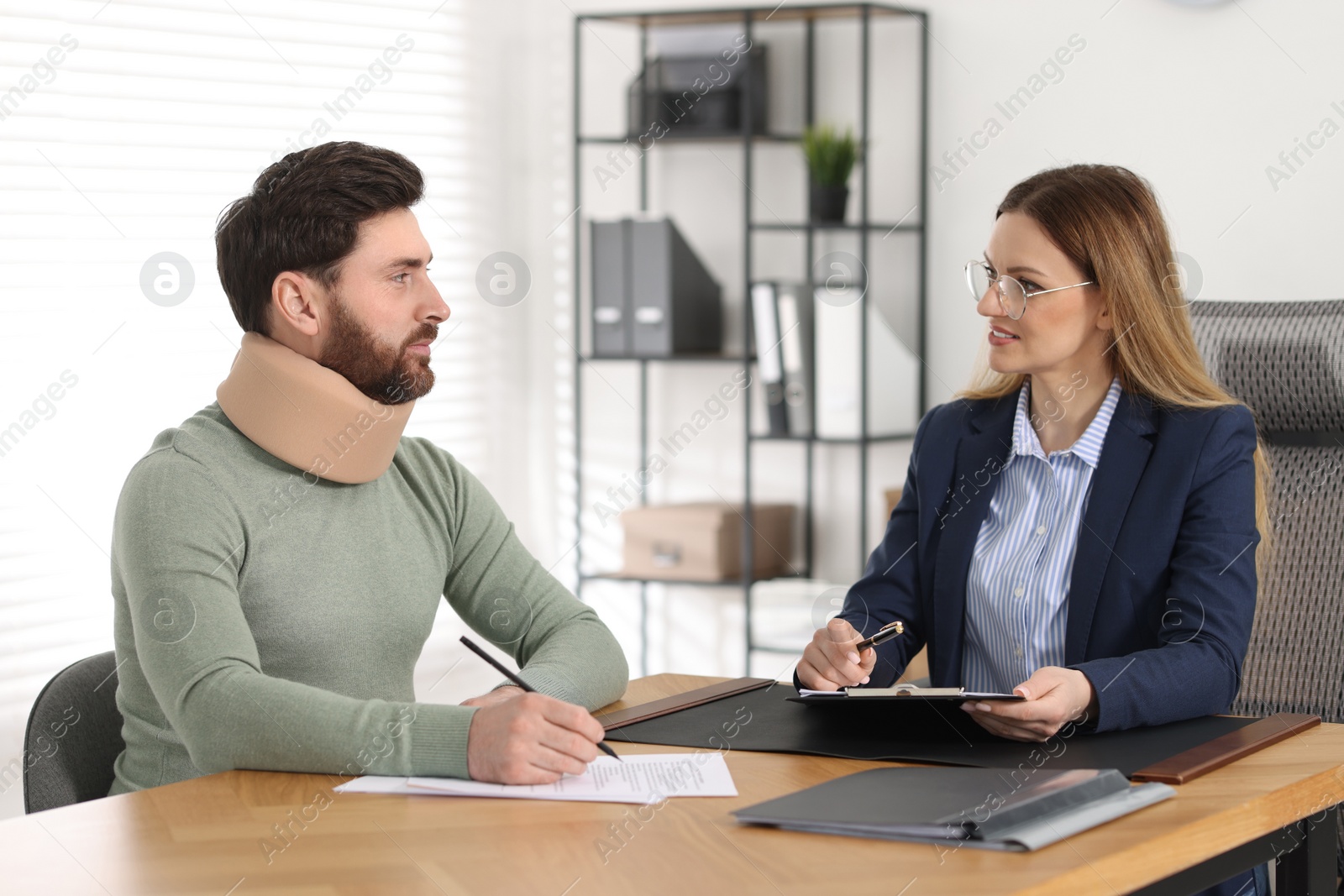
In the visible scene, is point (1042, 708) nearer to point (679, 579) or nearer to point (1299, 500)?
point (1299, 500)

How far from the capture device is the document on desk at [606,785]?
1.21 m

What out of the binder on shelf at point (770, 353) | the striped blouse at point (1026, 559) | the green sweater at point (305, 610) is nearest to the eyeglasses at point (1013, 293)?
the striped blouse at point (1026, 559)

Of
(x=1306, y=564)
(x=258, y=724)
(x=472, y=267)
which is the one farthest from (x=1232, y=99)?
(x=258, y=724)

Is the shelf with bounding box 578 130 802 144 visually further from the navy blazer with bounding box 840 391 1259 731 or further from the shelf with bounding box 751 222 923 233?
the navy blazer with bounding box 840 391 1259 731

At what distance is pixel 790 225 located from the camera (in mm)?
3312

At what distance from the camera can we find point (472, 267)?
3672 millimetres

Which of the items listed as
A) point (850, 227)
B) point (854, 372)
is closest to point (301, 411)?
point (854, 372)

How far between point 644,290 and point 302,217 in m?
1.77

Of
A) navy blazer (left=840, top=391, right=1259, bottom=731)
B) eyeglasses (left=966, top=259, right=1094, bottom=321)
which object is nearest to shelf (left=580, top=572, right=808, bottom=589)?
navy blazer (left=840, top=391, right=1259, bottom=731)

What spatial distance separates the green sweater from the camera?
51.4 inches

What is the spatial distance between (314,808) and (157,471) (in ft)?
1.58

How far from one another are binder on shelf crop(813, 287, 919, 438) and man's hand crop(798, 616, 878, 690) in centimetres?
163

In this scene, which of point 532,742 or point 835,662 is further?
point 835,662

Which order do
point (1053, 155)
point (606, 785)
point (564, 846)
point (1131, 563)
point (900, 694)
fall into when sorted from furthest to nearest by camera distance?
point (1053, 155) < point (1131, 563) < point (900, 694) < point (606, 785) < point (564, 846)
